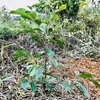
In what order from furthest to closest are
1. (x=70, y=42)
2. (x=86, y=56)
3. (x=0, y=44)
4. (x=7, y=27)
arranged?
(x=70, y=42)
(x=86, y=56)
(x=7, y=27)
(x=0, y=44)

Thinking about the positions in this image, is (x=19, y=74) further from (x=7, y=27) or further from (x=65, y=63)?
(x=7, y=27)

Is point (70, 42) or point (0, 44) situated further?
point (70, 42)

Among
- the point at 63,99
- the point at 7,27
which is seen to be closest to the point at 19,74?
the point at 63,99

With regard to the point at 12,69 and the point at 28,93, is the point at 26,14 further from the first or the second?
the point at 12,69

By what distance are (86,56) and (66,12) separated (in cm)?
72

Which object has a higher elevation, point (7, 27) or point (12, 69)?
point (7, 27)

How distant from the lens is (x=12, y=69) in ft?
4.94

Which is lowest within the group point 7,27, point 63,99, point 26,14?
point 63,99

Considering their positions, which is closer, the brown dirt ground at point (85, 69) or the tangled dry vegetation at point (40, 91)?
the tangled dry vegetation at point (40, 91)

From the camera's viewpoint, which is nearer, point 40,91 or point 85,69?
point 40,91

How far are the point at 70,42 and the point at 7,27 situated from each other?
596 mm

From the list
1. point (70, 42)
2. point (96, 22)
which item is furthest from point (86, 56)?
point (96, 22)

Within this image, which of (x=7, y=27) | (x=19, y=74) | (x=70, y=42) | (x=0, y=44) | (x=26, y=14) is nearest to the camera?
(x=26, y=14)

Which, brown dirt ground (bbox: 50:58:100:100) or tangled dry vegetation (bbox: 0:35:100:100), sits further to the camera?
brown dirt ground (bbox: 50:58:100:100)
